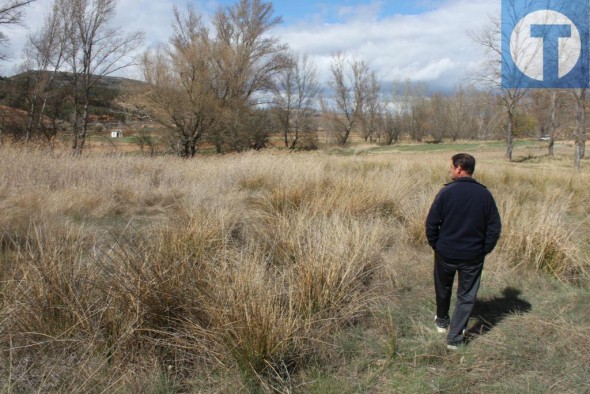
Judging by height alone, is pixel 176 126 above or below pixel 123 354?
above

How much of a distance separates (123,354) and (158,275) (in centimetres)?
56

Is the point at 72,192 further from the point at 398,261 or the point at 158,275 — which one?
the point at 398,261

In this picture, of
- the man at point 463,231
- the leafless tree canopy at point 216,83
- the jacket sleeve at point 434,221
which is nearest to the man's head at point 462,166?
the man at point 463,231

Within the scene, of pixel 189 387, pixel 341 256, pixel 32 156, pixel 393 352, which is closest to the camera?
pixel 189 387

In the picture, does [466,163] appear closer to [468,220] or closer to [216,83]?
[468,220]

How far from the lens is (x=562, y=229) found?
476 centimetres

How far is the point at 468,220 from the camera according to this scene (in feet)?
9.53

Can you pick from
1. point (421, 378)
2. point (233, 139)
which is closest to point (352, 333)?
point (421, 378)

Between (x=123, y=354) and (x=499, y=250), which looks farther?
(x=499, y=250)

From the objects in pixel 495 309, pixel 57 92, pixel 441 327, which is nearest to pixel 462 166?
pixel 441 327

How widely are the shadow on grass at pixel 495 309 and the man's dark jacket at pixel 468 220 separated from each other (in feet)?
2.33

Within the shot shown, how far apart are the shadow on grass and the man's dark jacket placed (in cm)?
71

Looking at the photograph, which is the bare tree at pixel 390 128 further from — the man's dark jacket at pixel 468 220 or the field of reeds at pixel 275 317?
the man's dark jacket at pixel 468 220

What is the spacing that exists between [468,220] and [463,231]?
0.09 m
